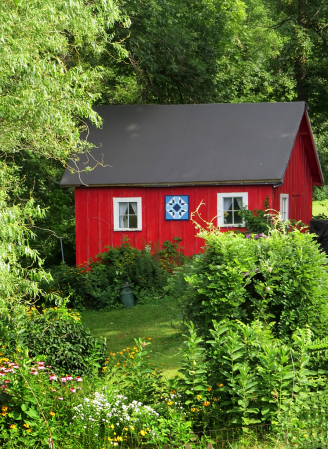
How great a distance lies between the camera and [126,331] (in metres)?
11.0

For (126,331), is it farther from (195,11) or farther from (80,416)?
(195,11)

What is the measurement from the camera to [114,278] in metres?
13.9

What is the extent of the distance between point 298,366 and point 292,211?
12.6m

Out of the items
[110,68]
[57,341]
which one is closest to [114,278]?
[57,341]

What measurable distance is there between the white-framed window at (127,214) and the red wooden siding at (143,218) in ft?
0.38

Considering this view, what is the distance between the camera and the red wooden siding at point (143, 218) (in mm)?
14820

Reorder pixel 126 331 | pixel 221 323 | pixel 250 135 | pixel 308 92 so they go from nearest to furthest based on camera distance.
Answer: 1. pixel 221 323
2. pixel 126 331
3. pixel 250 135
4. pixel 308 92

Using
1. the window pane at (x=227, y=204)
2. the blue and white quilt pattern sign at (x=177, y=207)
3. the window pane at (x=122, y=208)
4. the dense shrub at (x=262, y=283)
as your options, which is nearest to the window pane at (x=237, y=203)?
the window pane at (x=227, y=204)

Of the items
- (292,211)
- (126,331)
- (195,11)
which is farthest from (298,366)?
(195,11)

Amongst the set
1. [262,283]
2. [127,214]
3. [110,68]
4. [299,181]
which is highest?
[110,68]

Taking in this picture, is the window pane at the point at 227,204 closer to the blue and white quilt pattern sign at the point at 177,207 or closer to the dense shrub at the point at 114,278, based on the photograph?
the blue and white quilt pattern sign at the point at 177,207

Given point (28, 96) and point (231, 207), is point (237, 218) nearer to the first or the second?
point (231, 207)

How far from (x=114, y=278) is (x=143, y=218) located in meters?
2.12

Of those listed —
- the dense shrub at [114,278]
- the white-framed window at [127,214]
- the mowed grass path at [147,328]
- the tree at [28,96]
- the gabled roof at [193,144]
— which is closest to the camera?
the tree at [28,96]
